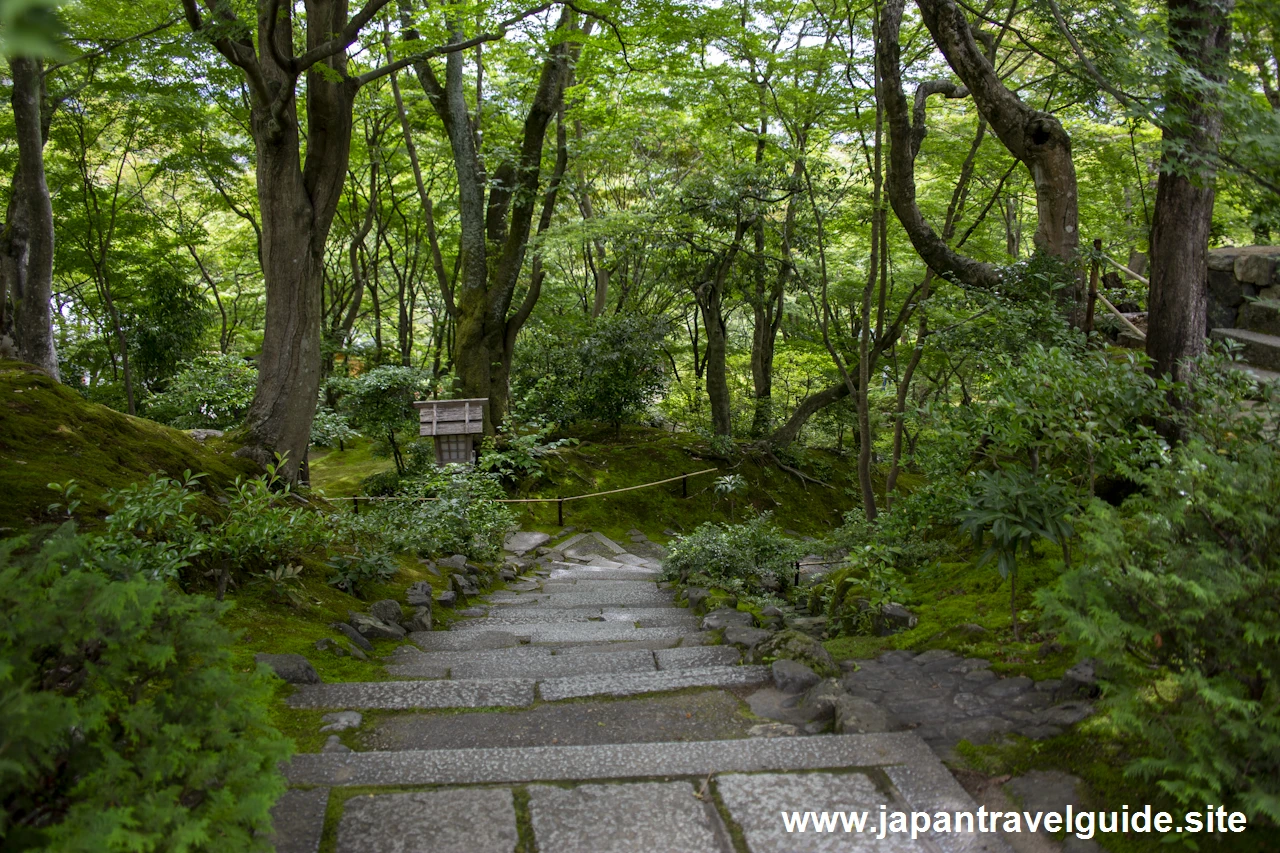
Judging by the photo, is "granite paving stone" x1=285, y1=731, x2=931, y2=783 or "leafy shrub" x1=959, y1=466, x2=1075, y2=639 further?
"leafy shrub" x1=959, y1=466, x2=1075, y2=639

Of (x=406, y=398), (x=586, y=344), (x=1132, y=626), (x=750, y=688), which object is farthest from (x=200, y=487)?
(x=586, y=344)

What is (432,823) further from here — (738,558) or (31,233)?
(31,233)

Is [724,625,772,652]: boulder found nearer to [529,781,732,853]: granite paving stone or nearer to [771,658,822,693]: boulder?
[771,658,822,693]: boulder

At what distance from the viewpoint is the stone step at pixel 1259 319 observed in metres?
6.51

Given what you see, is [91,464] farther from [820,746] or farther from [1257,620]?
[1257,620]

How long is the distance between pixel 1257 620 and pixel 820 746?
48.2 inches

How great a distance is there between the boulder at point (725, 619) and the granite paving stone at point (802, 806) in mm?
2219

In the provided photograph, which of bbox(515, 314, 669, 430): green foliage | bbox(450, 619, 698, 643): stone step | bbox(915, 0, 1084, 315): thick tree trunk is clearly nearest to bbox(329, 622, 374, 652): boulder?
bbox(450, 619, 698, 643): stone step

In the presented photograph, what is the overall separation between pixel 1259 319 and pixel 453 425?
8.92 m

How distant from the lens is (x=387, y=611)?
16.4 ft

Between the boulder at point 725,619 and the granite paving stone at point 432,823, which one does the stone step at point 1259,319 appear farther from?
the granite paving stone at point 432,823

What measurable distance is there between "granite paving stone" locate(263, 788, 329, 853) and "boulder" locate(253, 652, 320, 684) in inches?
46.1

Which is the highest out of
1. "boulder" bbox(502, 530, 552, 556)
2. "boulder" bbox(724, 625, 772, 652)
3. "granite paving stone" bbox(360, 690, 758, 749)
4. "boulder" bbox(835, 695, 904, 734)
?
"boulder" bbox(835, 695, 904, 734)

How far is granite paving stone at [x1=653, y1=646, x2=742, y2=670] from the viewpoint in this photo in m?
3.97
